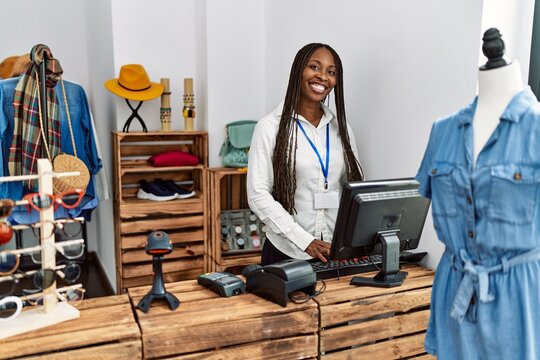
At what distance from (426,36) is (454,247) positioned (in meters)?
1.19

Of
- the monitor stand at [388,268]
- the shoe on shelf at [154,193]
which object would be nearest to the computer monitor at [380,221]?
the monitor stand at [388,268]

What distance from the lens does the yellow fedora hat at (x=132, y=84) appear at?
3387 millimetres

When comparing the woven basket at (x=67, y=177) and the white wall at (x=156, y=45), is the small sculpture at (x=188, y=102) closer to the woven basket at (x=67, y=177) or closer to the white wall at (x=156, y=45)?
the white wall at (x=156, y=45)

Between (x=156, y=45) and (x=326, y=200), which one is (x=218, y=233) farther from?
(x=156, y=45)

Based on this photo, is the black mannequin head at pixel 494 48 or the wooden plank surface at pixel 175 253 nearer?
→ the black mannequin head at pixel 494 48

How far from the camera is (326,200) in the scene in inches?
89.2

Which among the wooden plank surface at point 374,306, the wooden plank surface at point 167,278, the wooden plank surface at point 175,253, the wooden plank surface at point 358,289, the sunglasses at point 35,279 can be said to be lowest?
the wooden plank surface at point 167,278

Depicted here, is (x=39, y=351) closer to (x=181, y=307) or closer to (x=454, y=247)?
(x=181, y=307)

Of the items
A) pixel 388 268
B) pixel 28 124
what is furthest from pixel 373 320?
pixel 28 124

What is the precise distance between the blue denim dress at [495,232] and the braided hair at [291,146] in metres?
0.98

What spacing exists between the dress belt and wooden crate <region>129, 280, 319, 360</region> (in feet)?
1.79

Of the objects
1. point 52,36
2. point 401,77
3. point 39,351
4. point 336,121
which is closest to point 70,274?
point 39,351

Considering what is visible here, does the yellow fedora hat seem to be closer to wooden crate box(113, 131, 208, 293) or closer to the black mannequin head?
wooden crate box(113, 131, 208, 293)

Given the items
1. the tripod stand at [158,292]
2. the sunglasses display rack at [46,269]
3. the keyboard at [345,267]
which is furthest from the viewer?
the keyboard at [345,267]
